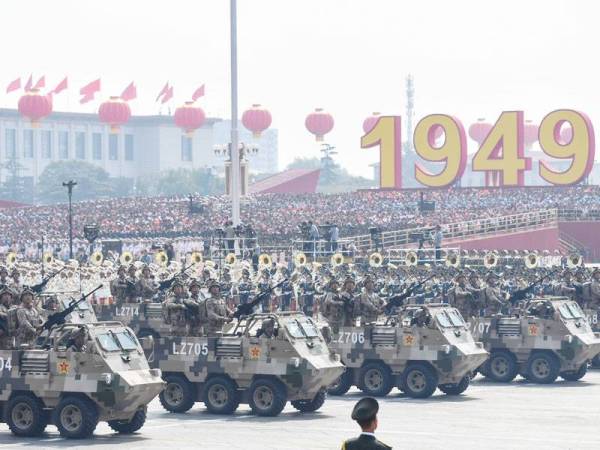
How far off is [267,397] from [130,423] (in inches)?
126

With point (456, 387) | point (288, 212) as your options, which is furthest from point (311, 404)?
point (288, 212)

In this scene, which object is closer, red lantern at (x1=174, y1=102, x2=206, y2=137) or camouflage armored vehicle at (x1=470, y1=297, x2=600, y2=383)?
camouflage armored vehicle at (x1=470, y1=297, x2=600, y2=383)

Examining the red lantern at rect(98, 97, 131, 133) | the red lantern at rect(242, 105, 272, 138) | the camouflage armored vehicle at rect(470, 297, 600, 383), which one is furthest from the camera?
the red lantern at rect(98, 97, 131, 133)

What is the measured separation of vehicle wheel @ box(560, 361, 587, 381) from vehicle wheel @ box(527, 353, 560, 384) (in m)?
0.59

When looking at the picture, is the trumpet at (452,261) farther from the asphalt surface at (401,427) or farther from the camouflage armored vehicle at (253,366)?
the camouflage armored vehicle at (253,366)

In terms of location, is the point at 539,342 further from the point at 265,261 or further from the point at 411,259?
the point at 411,259

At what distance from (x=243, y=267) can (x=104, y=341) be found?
78.0 feet

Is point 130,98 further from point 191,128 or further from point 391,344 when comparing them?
point 391,344

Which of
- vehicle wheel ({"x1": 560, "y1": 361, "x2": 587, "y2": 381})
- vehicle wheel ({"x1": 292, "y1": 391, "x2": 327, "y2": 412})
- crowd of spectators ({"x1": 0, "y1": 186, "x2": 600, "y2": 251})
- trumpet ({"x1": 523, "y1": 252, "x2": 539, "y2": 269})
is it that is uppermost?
crowd of spectators ({"x1": 0, "y1": 186, "x2": 600, "y2": 251})

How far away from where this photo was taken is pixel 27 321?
27.5m

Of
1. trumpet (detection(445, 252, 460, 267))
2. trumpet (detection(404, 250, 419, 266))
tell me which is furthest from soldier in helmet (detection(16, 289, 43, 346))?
trumpet (detection(404, 250, 419, 266))

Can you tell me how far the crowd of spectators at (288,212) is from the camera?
261 ft

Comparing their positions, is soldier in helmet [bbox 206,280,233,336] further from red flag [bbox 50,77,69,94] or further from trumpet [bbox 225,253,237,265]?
red flag [bbox 50,77,69,94]

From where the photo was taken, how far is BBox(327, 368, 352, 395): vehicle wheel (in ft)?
109
